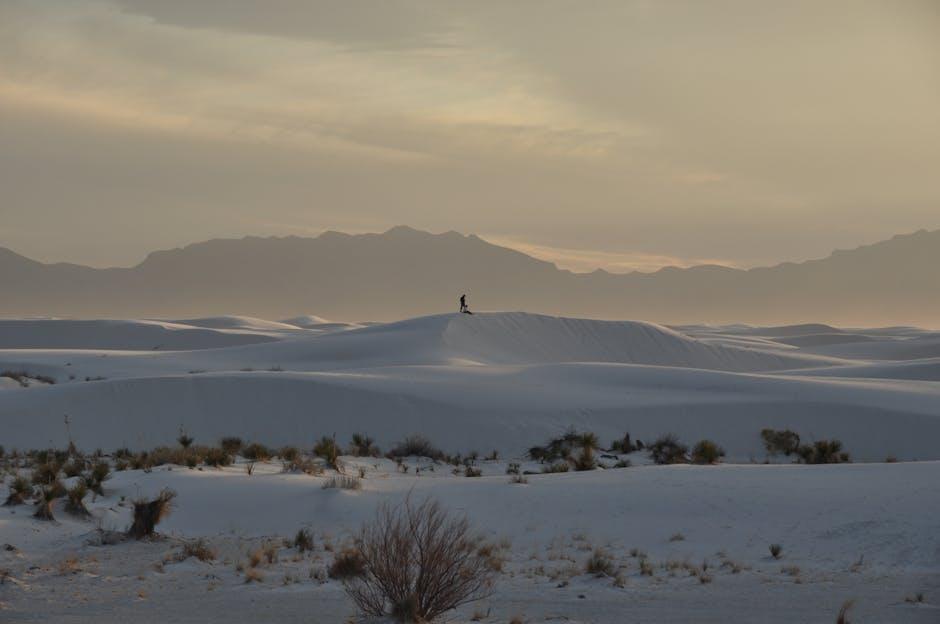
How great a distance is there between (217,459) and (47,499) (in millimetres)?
3597

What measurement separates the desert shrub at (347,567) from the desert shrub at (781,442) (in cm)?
1396

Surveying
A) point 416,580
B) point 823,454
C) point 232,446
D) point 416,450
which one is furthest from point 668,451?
point 416,580

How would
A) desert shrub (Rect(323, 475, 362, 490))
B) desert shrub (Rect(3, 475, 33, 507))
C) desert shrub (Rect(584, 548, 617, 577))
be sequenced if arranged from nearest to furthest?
desert shrub (Rect(584, 548, 617, 577)) < desert shrub (Rect(3, 475, 33, 507)) < desert shrub (Rect(323, 475, 362, 490))

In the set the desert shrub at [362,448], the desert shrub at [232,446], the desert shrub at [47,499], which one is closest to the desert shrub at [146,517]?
the desert shrub at [47,499]

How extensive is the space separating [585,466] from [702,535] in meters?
6.52

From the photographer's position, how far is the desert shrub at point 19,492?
14.6m

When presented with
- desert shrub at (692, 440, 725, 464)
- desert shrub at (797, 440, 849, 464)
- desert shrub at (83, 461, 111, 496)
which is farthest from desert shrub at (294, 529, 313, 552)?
desert shrub at (797, 440, 849, 464)

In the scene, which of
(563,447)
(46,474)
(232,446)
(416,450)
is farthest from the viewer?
(563,447)

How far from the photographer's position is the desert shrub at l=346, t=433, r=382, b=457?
21.6 metres

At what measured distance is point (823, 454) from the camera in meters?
21.7

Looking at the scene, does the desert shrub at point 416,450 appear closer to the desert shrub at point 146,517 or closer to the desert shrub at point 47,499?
the desert shrub at point 47,499

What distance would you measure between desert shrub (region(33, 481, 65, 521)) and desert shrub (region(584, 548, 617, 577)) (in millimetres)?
6713

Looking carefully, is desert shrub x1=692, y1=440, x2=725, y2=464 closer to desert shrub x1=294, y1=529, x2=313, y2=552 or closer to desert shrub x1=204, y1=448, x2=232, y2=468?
desert shrub x1=204, y1=448, x2=232, y2=468

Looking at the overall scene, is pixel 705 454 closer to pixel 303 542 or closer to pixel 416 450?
pixel 416 450
